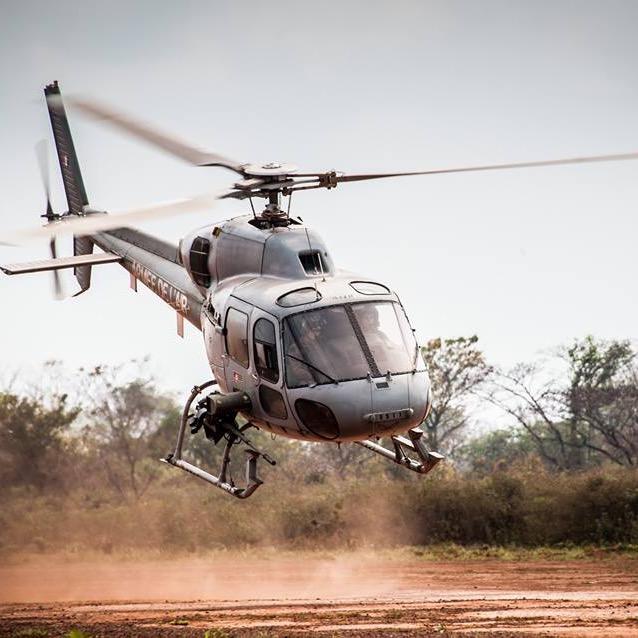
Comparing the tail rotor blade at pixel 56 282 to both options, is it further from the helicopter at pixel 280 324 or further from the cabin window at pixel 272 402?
the cabin window at pixel 272 402

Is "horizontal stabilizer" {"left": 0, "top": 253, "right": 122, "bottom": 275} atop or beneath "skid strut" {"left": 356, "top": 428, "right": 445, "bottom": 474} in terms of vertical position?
atop

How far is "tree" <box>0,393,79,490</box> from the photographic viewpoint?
29.9m

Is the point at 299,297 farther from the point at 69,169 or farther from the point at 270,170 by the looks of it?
the point at 69,169

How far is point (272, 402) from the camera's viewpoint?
1407 cm

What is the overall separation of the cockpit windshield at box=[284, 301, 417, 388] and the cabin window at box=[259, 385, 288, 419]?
347mm

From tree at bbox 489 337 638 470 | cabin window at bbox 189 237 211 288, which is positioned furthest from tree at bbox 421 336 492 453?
cabin window at bbox 189 237 211 288

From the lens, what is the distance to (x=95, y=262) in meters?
18.9

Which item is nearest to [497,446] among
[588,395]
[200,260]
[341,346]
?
[588,395]

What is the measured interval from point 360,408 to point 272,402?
1.33 m

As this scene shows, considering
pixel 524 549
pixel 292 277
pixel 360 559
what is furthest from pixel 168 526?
pixel 292 277

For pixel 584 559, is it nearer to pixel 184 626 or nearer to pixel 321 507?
pixel 321 507

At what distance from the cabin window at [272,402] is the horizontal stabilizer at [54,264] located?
211 inches

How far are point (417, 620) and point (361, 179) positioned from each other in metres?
6.46

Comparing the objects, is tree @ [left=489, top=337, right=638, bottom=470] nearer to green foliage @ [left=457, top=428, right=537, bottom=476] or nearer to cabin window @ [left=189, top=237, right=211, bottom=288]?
green foliage @ [left=457, top=428, right=537, bottom=476]
